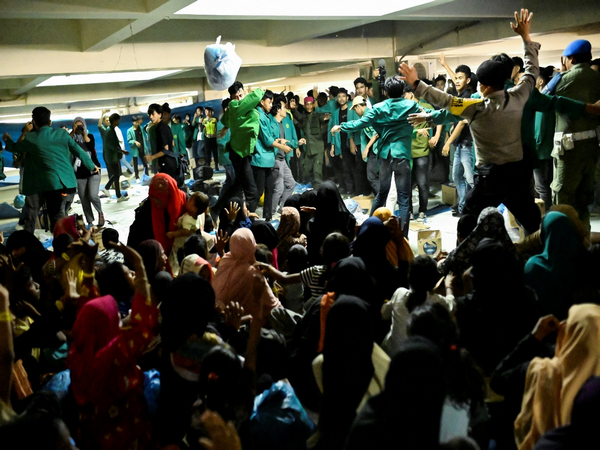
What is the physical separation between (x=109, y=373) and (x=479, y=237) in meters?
2.03

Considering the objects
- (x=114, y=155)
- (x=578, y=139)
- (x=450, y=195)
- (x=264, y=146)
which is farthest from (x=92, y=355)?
(x=114, y=155)

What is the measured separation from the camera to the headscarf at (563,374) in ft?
5.72

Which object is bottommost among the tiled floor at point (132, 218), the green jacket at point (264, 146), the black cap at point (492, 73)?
the tiled floor at point (132, 218)

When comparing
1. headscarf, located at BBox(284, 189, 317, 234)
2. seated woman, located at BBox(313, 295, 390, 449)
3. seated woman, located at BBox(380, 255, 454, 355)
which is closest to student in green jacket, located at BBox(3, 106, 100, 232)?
headscarf, located at BBox(284, 189, 317, 234)

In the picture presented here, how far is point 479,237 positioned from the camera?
3.25 metres

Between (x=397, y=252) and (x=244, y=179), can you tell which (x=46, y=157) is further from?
(x=397, y=252)

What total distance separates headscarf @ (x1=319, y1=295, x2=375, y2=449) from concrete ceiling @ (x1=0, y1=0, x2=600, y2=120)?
3927 mm

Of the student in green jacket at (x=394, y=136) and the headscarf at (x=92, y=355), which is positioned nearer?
the headscarf at (x=92, y=355)

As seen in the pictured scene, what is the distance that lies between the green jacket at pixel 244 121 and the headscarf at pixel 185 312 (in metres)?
4.43

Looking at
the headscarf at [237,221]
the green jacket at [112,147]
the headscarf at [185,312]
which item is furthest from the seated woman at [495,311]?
the green jacket at [112,147]

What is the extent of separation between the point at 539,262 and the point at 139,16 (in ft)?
14.6

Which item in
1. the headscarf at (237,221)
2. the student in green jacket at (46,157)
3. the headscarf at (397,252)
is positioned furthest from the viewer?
the student in green jacket at (46,157)

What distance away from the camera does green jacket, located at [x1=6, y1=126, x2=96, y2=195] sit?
6469mm

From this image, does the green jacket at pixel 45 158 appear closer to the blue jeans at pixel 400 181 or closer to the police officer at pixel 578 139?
the blue jeans at pixel 400 181
